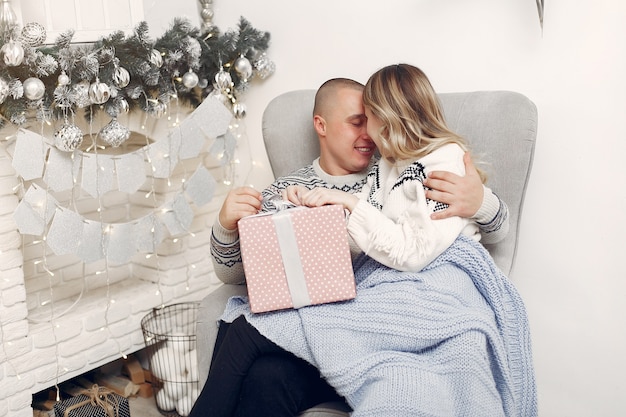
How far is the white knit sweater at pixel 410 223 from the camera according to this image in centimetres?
155

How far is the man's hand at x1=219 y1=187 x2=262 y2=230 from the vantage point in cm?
165

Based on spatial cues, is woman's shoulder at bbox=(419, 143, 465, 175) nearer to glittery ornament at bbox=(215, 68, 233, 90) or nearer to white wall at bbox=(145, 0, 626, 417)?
white wall at bbox=(145, 0, 626, 417)

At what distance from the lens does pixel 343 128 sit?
1924mm

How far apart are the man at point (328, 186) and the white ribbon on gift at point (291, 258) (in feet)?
0.44

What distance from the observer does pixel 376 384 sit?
1.40 m

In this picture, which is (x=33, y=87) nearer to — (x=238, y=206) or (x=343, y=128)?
(x=238, y=206)

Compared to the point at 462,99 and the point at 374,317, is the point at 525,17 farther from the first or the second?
the point at 374,317

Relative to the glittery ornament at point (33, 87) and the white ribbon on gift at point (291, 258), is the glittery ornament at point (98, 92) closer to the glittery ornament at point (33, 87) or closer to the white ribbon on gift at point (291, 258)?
the glittery ornament at point (33, 87)

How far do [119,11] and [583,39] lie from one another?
148 centimetres

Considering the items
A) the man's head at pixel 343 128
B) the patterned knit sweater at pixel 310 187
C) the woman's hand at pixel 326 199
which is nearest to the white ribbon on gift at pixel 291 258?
the woman's hand at pixel 326 199

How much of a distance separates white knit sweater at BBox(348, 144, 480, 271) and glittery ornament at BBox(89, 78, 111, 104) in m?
0.85

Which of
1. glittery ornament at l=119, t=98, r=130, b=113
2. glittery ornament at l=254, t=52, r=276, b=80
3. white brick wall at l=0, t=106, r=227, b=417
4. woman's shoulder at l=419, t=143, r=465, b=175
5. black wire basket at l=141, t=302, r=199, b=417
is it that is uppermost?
glittery ornament at l=254, t=52, r=276, b=80

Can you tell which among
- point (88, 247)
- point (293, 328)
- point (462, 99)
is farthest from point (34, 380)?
point (462, 99)

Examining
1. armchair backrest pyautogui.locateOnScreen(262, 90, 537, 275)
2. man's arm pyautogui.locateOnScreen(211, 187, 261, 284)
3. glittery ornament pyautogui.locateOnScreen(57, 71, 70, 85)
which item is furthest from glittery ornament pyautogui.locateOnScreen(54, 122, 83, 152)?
armchair backrest pyautogui.locateOnScreen(262, 90, 537, 275)
